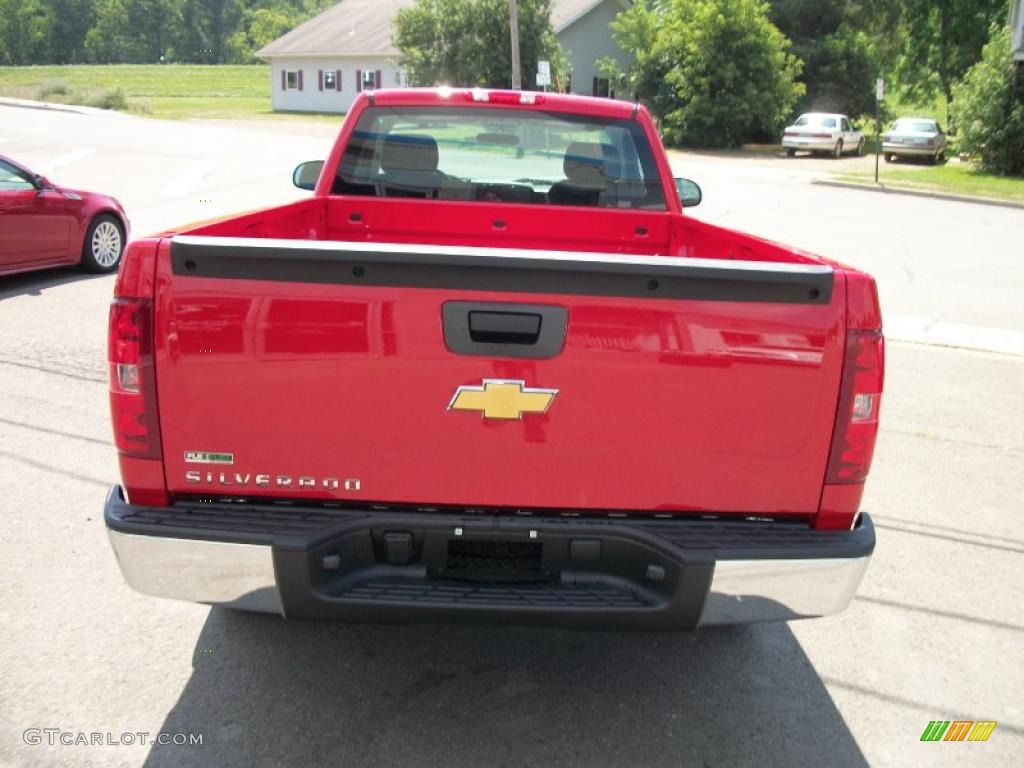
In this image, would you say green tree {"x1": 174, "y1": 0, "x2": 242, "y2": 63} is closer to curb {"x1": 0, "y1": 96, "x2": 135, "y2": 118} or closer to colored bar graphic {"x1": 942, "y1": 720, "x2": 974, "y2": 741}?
curb {"x1": 0, "y1": 96, "x2": 135, "y2": 118}

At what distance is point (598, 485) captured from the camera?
2.84m

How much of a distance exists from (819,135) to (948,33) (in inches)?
545

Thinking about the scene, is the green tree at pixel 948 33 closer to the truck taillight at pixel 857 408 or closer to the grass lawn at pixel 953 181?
the grass lawn at pixel 953 181

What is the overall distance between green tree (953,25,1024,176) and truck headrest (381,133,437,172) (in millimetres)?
28332

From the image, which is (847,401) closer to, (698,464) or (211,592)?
(698,464)

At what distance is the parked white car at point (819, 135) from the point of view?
119ft

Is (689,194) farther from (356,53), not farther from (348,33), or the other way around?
(348,33)

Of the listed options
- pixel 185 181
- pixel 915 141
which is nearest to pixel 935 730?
pixel 185 181

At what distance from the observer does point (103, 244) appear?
418 inches

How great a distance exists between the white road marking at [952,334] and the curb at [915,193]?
51.6 ft

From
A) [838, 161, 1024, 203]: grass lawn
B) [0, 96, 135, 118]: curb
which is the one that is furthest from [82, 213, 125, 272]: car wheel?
[0, 96, 135, 118]: curb

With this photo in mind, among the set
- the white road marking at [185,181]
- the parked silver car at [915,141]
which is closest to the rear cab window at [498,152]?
the white road marking at [185,181]

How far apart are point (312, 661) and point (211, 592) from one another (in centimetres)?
85

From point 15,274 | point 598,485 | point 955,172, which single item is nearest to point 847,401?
point 598,485
